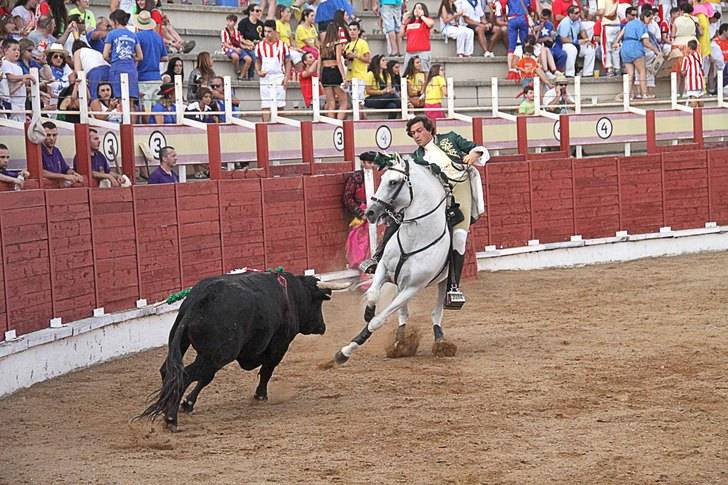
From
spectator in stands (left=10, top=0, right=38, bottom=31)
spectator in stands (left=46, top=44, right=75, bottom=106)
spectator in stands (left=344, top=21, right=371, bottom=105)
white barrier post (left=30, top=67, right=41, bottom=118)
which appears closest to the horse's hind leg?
white barrier post (left=30, top=67, right=41, bottom=118)

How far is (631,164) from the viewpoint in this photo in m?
17.6

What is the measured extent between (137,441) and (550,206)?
35.4 feet

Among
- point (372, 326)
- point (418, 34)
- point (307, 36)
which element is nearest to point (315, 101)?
point (307, 36)

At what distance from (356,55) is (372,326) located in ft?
26.9

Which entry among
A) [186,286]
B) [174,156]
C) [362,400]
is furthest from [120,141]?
[362,400]

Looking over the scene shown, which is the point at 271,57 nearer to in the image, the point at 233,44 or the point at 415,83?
the point at 233,44

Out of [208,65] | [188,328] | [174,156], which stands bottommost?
[188,328]

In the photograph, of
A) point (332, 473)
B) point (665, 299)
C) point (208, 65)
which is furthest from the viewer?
point (208, 65)

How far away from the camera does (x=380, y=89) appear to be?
16.2m

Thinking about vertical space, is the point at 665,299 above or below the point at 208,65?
below

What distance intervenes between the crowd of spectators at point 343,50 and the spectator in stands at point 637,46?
0.07 feet

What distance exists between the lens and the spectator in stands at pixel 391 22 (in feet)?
62.1

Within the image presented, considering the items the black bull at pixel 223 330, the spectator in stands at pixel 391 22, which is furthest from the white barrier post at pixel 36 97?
the spectator in stands at pixel 391 22

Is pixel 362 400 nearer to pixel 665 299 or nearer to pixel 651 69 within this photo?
pixel 665 299
